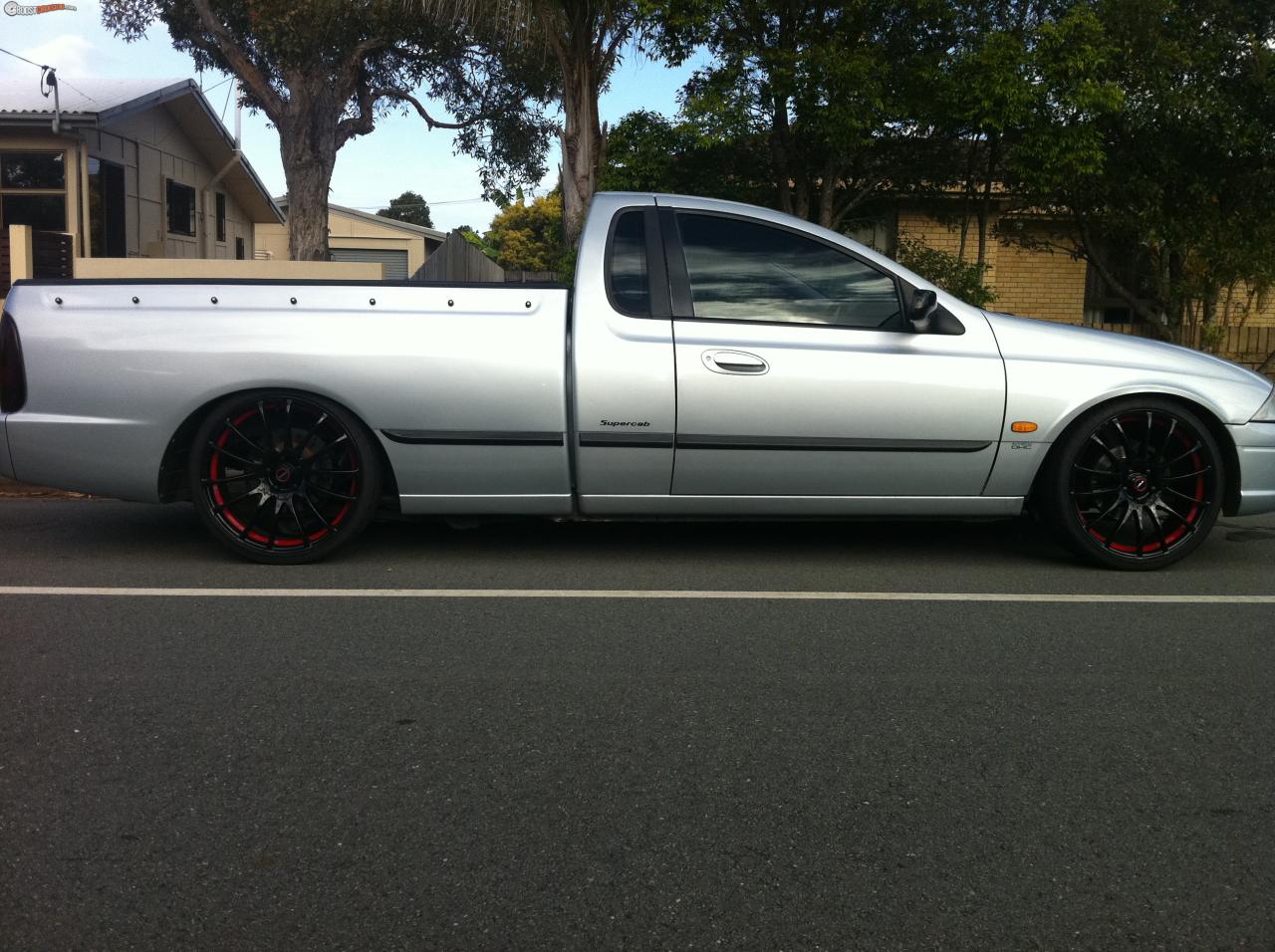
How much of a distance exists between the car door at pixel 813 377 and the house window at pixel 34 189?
18140 mm

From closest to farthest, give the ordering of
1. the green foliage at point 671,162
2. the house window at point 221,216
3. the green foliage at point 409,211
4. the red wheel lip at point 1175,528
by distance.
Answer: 1. the red wheel lip at point 1175,528
2. the green foliage at point 671,162
3. the house window at point 221,216
4. the green foliage at point 409,211

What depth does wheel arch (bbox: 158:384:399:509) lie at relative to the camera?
5.89 metres

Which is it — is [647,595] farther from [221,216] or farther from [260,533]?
[221,216]

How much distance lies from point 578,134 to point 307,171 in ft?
34.7

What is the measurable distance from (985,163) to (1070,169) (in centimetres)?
148

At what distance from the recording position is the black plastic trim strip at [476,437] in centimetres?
588

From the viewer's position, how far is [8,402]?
234 inches

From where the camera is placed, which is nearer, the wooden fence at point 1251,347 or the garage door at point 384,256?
the wooden fence at point 1251,347

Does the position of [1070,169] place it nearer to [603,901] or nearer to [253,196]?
[603,901]

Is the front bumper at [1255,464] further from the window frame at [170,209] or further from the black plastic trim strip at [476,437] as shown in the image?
the window frame at [170,209]

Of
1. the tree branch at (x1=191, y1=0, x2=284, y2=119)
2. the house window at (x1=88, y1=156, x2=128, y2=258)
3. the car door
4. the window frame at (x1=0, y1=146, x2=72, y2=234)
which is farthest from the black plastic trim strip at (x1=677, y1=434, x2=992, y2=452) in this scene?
the tree branch at (x1=191, y1=0, x2=284, y2=119)

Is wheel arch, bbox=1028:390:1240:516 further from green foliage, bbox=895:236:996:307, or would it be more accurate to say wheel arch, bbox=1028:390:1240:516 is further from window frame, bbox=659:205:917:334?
green foliage, bbox=895:236:996:307

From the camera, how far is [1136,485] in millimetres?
6082

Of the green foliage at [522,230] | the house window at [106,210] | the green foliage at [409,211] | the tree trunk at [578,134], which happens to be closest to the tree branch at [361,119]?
the house window at [106,210]
